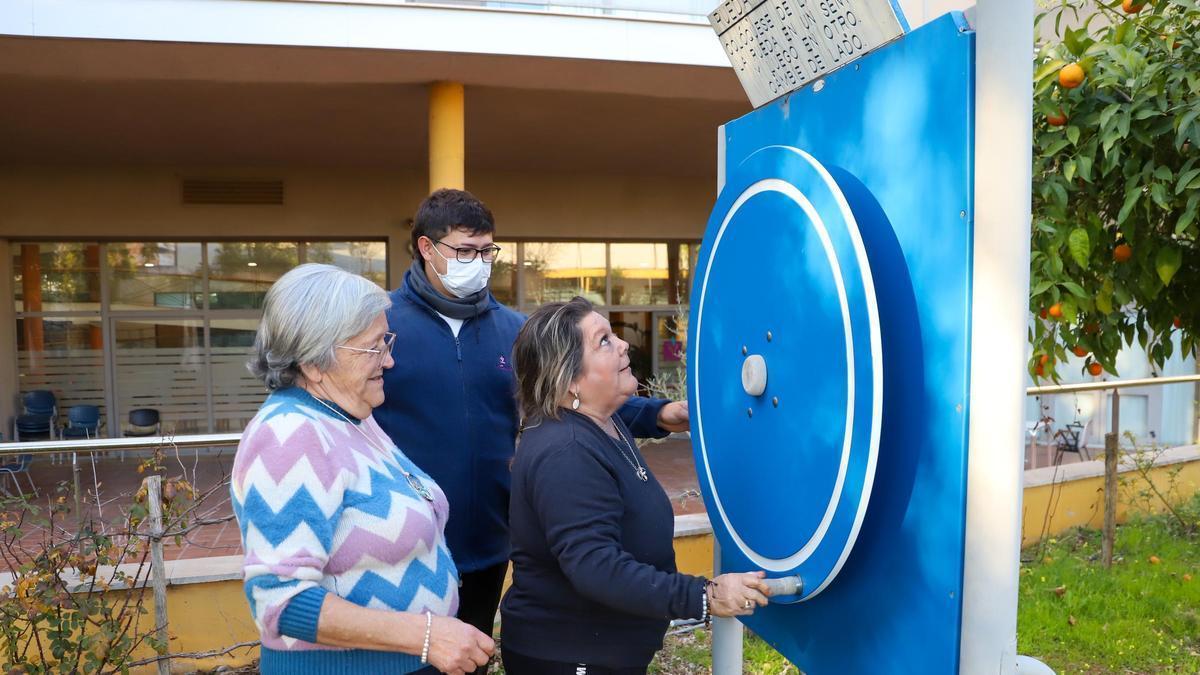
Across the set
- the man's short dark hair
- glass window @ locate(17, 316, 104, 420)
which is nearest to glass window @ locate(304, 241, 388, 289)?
glass window @ locate(17, 316, 104, 420)

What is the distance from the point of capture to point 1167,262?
81.1 inches

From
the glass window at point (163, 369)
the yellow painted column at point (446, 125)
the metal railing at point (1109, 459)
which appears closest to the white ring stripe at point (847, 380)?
the metal railing at point (1109, 459)

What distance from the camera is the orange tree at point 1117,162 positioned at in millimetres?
1915

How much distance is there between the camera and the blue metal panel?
108 centimetres

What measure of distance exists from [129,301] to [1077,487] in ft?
32.2

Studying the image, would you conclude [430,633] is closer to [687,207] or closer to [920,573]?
[920,573]

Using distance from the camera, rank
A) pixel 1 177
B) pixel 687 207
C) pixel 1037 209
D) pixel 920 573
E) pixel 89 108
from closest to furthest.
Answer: pixel 920 573 → pixel 1037 209 → pixel 89 108 → pixel 1 177 → pixel 687 207

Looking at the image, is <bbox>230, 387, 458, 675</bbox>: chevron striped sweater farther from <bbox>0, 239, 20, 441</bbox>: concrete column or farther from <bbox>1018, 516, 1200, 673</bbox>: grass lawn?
<bbox>0, 239, 20, 441</bbox>: concrete column

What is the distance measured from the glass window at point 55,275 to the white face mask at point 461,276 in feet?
31.2

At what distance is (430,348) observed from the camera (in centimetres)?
216

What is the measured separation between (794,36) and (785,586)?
2.87 feet

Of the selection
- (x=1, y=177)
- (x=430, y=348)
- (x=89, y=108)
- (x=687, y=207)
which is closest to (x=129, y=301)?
(x=1, y=177)

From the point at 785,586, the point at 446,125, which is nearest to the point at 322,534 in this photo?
the point at 785,586

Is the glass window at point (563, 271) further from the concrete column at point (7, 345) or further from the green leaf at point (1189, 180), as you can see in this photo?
the green leaf at point (1189, 180)
